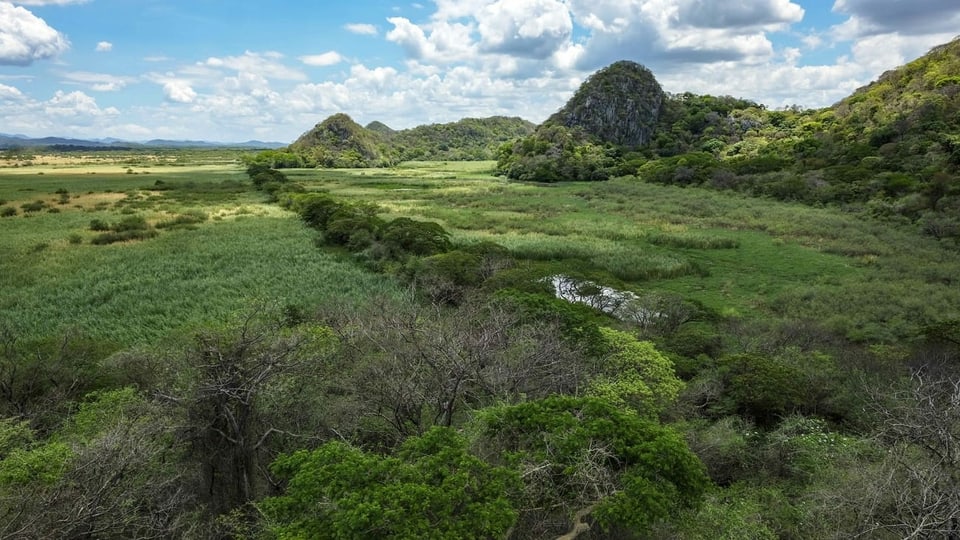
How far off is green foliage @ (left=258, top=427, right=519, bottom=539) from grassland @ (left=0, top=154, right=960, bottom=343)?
10.5 m

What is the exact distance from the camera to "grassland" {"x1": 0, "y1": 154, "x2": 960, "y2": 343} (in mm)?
22672

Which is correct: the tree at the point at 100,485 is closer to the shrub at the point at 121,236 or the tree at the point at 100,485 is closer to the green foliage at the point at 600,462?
the green foliage at the point at 600,462

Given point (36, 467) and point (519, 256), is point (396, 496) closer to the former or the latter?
point (36, 467)

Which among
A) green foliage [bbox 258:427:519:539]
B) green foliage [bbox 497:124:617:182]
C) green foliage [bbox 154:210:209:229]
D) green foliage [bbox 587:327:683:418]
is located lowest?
green foliage [bbox 154:210:209:229]

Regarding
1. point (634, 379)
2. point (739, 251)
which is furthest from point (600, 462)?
point (739, 251)

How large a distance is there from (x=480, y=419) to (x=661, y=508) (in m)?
3.16

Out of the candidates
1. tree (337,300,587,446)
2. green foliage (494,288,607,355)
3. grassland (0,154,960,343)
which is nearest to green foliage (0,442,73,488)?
tree (337,300,587,446)

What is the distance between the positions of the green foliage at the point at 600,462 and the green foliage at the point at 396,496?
66cm

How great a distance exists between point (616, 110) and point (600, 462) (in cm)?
14299

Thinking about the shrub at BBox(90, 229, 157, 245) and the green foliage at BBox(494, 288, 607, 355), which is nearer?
the green foliage at BBox(494, 288, 607, 355)

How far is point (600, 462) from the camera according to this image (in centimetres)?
773

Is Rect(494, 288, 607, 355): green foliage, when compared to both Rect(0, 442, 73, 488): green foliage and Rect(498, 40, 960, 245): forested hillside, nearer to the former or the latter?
Rect(0, 442, 73, 488): green foliage

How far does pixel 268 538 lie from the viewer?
23.5ft

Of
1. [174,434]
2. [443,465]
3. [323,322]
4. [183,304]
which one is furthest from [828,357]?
[183,304]
